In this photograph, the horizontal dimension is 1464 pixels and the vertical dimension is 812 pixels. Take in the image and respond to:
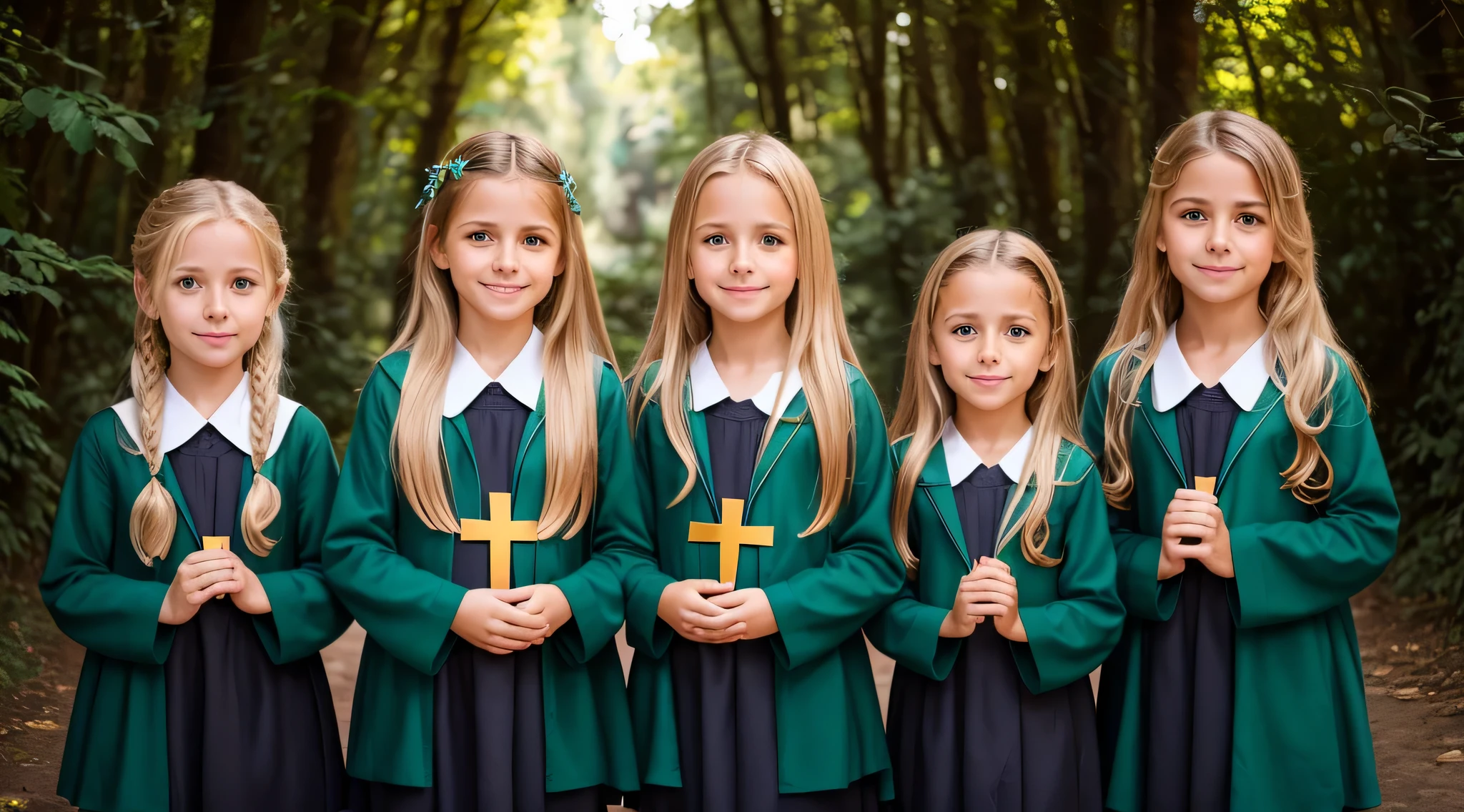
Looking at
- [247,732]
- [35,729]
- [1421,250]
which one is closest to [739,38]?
[1421,250]

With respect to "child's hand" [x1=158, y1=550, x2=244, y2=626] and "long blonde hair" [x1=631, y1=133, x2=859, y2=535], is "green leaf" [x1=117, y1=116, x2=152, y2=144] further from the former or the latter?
"long blonde hair" [x1=631, y1=133, x2=859, y2=535]

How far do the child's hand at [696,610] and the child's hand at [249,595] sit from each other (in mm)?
781

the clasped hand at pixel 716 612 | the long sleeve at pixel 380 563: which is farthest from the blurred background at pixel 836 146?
the clasped hand at pixel 716 612

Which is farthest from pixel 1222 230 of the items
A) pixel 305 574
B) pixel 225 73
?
pixel 225 73

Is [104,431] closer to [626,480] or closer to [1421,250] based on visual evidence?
[626,480]

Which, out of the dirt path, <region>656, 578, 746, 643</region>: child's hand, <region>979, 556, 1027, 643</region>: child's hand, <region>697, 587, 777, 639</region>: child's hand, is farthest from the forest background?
<region>979, 556, 1027, 643</region>: child's hand

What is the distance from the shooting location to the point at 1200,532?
241 centimetres

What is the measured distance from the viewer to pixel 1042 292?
8.39 feet

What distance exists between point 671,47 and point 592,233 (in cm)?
375

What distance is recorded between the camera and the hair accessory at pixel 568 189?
2613mm

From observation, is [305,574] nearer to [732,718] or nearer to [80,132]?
[732,718]

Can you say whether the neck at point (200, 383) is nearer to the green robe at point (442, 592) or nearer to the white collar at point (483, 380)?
the green robe at point (442, 592)

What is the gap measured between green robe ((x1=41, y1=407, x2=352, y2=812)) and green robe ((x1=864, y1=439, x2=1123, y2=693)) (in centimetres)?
117

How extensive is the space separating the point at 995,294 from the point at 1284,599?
81 cm
